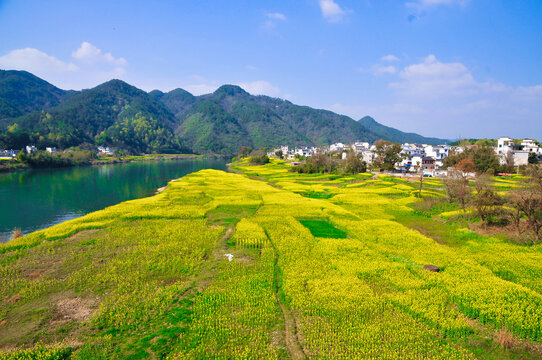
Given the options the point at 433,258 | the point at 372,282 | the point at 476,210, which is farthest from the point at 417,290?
the point at 476,210

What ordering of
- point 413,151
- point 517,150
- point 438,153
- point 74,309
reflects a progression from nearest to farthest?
point 74,309
point 517,150
point 438,153
point 413,151

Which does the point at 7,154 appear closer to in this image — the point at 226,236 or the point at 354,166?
the point at 226,236

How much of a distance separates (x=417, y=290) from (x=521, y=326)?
4230mm

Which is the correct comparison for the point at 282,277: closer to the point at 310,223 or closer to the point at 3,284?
the point at 310,223

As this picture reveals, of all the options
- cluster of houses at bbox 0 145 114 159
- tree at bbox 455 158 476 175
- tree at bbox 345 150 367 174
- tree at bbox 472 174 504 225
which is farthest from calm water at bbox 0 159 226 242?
tree at bbox 455 158 476 175

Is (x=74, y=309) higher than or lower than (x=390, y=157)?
lower

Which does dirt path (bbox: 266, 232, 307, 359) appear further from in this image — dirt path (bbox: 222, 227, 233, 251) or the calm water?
the calm water

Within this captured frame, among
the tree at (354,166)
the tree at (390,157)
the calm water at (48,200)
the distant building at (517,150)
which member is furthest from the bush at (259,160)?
the distant building at (517,150)

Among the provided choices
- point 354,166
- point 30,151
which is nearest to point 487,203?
point 354,166

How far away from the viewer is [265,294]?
14.2 metres

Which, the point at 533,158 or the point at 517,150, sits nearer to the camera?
the point at 533,158

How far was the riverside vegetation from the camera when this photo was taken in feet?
35.5

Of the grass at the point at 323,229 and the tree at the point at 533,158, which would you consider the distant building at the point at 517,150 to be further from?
the grass at the point at 323,229

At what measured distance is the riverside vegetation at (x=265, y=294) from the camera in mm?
10828
